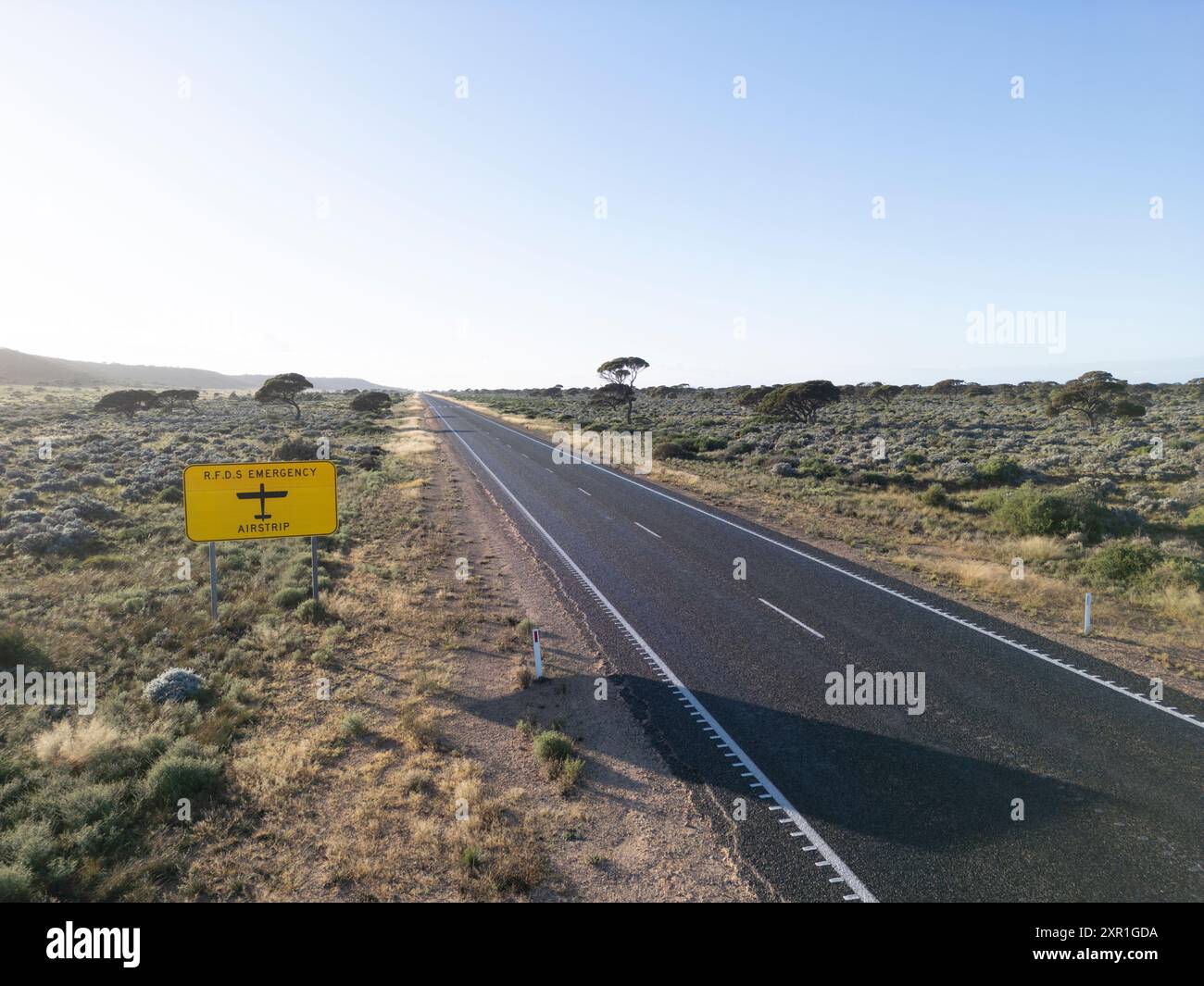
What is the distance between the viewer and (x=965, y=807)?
672cm

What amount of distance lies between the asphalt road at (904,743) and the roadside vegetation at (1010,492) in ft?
8.43

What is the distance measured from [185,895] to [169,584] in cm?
1032

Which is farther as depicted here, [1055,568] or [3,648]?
[1055,568]

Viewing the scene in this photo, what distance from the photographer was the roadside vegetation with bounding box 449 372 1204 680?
45.9ft

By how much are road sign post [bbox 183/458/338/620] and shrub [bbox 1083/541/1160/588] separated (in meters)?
17.7

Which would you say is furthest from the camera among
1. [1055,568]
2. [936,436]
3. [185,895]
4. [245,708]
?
[936,436]

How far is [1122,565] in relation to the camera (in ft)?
49.1

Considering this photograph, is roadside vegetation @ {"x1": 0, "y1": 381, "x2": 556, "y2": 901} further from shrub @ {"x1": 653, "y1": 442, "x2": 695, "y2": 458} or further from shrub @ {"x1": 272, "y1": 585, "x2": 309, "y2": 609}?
shrub @ {"x1": 653, "y1": 442, "x2": 695, "y2": 458}

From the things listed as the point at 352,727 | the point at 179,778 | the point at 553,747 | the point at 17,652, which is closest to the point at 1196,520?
the point at 553,747

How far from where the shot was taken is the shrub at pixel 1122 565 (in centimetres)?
1470

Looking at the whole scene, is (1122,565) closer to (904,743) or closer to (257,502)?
(904,743)

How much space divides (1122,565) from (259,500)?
64.2 ft
